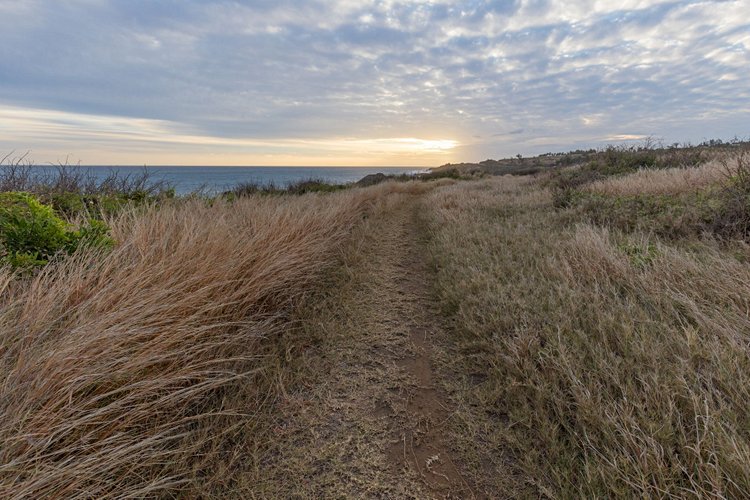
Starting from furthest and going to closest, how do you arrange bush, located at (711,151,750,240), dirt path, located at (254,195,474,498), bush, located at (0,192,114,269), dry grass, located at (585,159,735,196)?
1. dry grass, located at (585,159,735,196)
2. bush, located at (711,151,750,240)
3. bush, located at (0,192,114,269)
4. dirt path, located at (254,195,474,498)

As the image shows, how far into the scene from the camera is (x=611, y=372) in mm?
1959

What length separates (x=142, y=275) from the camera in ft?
8.21

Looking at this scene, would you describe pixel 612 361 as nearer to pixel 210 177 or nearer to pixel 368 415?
pixel 368 415

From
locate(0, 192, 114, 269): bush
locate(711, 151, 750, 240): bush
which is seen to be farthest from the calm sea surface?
locate(711, 151, 750, 240): bush

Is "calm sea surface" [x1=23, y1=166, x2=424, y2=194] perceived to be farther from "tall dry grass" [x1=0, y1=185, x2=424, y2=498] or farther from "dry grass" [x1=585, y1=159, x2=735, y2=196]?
"dry grass" [x1=585, y1=159, x2=735, y2=196]

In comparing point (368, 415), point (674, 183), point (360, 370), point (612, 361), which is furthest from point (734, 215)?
point (368, 415)

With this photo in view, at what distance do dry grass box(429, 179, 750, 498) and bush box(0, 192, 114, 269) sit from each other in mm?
3652

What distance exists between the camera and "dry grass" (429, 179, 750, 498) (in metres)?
1.43

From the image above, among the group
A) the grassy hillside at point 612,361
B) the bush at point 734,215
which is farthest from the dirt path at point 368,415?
the bush at point 734,215

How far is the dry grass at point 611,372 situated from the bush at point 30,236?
12.0 feet

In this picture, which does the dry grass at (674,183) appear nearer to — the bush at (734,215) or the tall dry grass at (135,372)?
the bush at (734,215)

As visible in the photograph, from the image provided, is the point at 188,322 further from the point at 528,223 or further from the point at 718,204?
the point at 718,204

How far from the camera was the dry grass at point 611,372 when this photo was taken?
1.43m

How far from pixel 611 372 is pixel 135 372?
304 centimetres
